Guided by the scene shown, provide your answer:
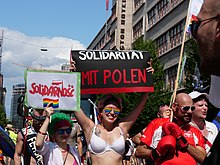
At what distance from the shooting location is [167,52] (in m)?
43.1

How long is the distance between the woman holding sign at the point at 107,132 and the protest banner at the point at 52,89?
0.38 m

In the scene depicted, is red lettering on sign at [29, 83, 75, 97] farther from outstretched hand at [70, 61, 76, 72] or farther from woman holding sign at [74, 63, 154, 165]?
woman holding sign at [74, 63, 154, 165]

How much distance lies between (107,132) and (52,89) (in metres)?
1.02

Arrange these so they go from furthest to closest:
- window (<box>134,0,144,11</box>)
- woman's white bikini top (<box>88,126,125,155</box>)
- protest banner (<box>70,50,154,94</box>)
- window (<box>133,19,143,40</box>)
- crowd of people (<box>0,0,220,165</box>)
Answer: window (<box>134,0,144,11</box>), window (<box>133,19,143,40</box>), protest banner (<box>70,50,154,94</box>), woman's white bikini top (<box>88,126,125,155</box>), crowd of people (<box>0,0,220,165</box>)

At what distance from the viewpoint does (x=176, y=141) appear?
16.2 feet

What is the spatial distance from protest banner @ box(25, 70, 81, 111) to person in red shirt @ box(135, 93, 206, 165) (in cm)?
132

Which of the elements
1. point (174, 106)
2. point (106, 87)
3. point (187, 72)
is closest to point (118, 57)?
point (106, 87)

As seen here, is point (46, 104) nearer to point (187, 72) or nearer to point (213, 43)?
point (213, 43)

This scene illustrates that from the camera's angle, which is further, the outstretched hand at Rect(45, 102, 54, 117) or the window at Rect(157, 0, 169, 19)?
the window at Rect(157, 0, 169, 19)

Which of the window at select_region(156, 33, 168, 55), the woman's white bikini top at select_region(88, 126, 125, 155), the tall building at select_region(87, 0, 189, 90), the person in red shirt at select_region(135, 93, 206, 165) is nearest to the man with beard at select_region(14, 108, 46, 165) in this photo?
the woman's white bikini top at select_region(88, 126, 125, 155)

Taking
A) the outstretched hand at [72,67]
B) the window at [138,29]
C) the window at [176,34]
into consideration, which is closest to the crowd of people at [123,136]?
the outstretched hand at [72,67]

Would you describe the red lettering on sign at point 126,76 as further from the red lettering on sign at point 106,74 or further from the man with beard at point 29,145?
the man with beard at point 29,145

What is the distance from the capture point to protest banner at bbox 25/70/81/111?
6371 mm

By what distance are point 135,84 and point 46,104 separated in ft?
3.82
